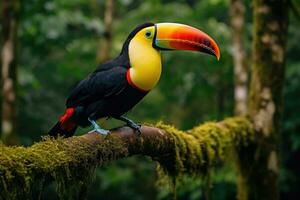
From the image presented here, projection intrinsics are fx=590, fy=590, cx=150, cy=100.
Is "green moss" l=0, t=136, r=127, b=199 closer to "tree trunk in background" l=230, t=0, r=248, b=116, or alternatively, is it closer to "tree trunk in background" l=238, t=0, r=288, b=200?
"tree trunk in background" l=238, t=0, r=288, b=200

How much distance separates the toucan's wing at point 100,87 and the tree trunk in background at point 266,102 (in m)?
→ 1.84

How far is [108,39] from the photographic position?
9.41 meters

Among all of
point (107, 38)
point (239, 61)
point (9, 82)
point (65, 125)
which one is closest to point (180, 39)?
point (65, 125)

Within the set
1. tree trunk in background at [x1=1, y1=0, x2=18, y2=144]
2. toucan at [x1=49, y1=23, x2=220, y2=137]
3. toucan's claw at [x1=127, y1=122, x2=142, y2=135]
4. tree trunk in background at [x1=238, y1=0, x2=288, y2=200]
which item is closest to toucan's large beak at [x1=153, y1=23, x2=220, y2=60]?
toucan at [x1=49, y1=23, x2=220, y2=137]

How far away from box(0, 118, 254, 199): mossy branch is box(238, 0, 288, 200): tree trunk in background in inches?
13.3

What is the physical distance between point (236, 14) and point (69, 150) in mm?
5541

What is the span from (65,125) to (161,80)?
7.18 m

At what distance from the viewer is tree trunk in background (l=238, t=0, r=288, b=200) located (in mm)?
4816

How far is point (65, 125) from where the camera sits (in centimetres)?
348

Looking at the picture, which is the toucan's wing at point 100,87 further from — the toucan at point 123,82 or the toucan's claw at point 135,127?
the toucan's claw at point 135,127

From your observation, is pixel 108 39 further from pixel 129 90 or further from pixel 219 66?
pixel 129 90

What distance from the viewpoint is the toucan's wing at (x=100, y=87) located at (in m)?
3.34

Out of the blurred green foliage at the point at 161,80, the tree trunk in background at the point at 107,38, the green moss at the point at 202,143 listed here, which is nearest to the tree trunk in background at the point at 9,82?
the blurred green foliage at the point at 161,80

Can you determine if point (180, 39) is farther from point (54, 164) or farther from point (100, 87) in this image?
point (54, 164)
